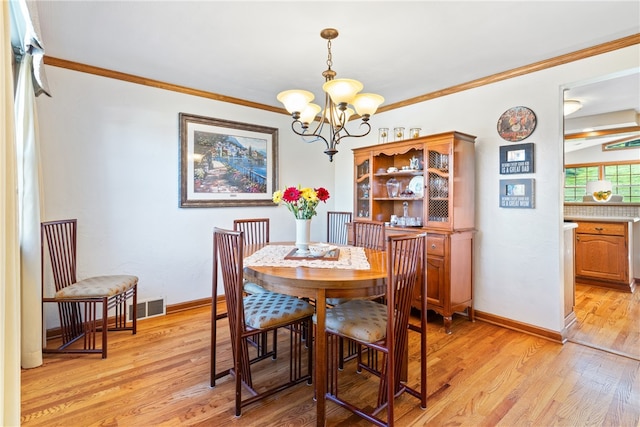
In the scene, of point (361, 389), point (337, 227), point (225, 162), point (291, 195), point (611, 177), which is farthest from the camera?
point (611, 177)

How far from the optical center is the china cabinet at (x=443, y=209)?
2.97 metres

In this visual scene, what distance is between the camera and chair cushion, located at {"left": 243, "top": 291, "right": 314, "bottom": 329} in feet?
6.08

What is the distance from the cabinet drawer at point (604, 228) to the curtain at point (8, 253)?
18.0ft

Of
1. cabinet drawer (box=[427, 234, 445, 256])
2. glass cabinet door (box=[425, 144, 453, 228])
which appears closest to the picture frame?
glass cabinet door (box=[425, 144, 453, 228])

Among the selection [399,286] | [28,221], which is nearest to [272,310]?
[399,286]

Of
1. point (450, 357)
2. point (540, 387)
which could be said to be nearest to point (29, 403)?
point (450, 357)

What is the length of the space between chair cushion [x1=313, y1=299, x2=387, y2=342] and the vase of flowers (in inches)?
24.5

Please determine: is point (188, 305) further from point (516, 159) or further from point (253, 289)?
point (516, 159)

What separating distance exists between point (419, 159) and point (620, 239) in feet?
9.26

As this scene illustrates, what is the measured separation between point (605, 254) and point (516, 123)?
Answer: 101 inches

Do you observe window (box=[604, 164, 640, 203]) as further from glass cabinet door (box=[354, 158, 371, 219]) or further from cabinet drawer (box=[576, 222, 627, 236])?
glass cabinet door (box=[354, 158, 371, 219])

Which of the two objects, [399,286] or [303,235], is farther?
[303,235]

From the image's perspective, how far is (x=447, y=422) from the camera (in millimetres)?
1739

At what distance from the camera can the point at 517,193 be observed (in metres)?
2.94
